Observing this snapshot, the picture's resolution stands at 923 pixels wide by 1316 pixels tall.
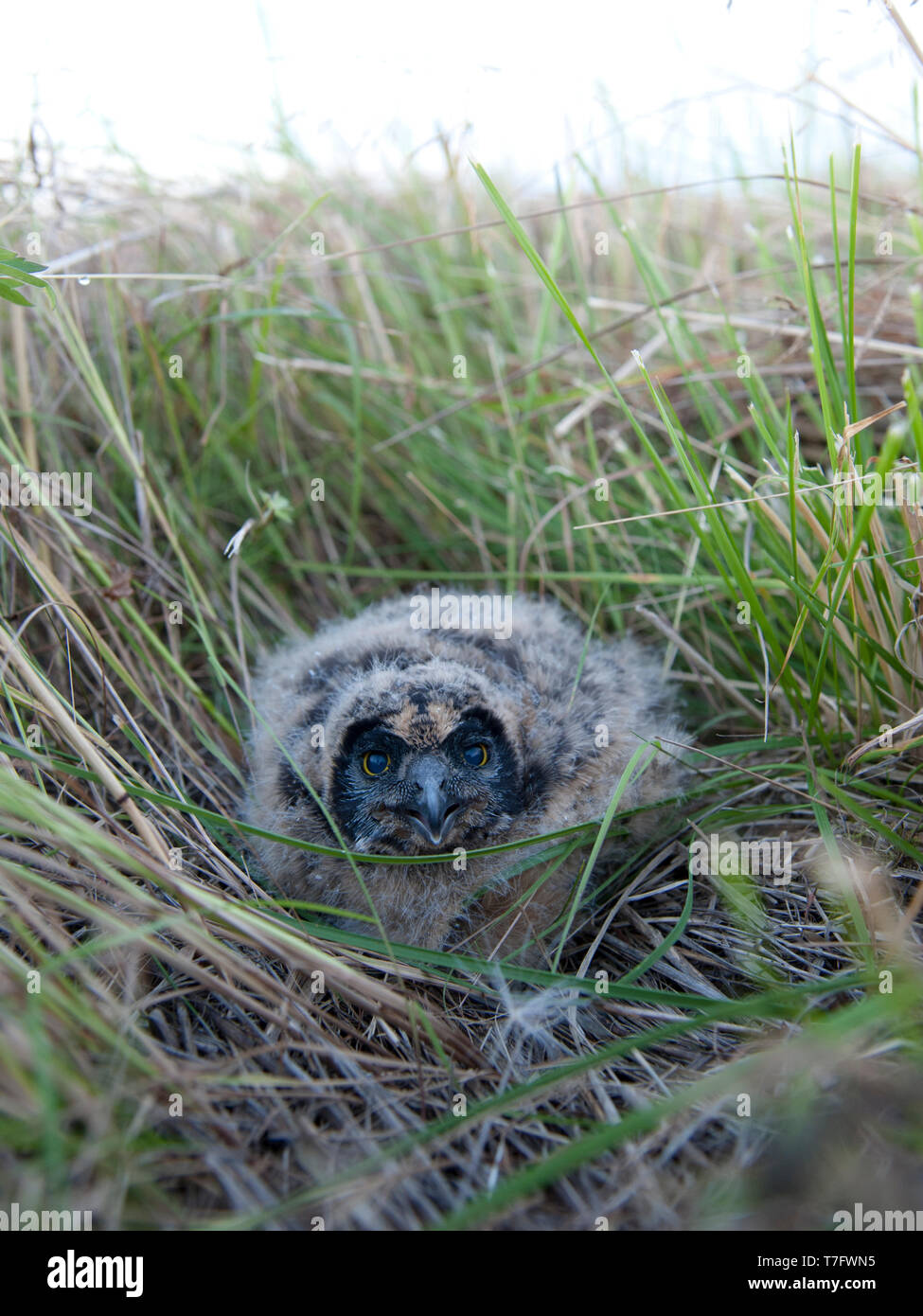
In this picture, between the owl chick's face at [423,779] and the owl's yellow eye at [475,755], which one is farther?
the owl's yellow eye at [475,755]

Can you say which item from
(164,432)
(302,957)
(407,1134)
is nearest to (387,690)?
(302,957)

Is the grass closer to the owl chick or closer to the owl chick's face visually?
the owl chick

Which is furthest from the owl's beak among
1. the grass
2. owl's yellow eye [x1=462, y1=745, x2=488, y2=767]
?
the grass

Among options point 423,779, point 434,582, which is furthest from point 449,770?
point 434,582

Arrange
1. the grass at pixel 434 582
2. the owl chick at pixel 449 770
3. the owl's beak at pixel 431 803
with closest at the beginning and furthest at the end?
1. the grass at pixel 434 582
2. the owl's beak at pixel 431 803
3. the owl chick at pixel 449 770

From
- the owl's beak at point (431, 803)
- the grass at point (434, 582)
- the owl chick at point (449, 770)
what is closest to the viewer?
the grass at point (434, 582)

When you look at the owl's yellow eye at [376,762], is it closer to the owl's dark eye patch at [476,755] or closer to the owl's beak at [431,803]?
the owl's beak at [431,803]

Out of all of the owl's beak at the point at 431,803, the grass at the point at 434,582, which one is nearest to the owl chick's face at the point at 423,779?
the owl's beak at the point at 431,803

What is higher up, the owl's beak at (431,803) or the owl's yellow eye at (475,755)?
the owl's yellow eye at (475,755)
